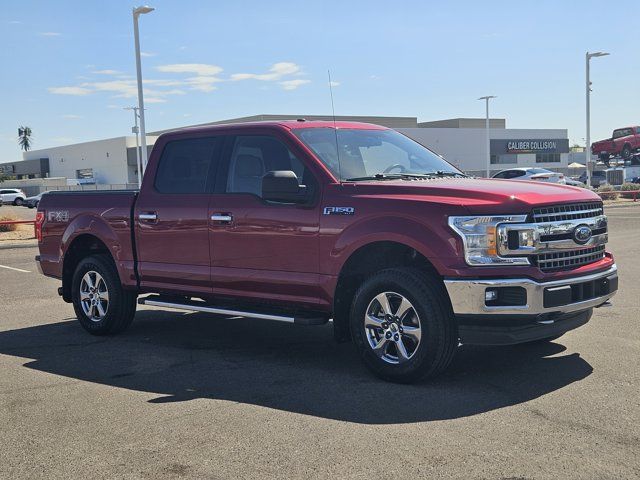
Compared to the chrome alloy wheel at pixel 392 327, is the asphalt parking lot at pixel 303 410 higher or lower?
lower

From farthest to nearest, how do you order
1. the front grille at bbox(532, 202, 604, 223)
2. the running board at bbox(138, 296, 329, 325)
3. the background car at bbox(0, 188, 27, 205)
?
the background car at bbox(0, 188, 27, 205)
the running board at bbox(138, 296, 329, 325)
the front grille at bbox(532, 202, 604, 223)

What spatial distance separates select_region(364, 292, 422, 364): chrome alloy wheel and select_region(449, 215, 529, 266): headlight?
2.04 feet

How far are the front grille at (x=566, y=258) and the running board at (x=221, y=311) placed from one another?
1.88 metres

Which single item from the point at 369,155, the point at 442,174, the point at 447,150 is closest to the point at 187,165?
the point at 369,155

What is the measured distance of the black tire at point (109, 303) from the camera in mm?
8133

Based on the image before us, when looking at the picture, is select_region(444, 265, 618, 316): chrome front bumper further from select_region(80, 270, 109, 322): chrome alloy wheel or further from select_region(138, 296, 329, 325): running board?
select_region(80, 270, 109, 322): chrome alloy wheel

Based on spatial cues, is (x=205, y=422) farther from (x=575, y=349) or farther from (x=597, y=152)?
(x=597, y=152)

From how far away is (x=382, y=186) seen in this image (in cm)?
611

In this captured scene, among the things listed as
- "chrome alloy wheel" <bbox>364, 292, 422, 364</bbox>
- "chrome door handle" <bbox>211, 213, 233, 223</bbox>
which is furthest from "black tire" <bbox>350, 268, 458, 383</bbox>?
"chrome door handle" <bbox>211, 213, 233, 223</bbox>

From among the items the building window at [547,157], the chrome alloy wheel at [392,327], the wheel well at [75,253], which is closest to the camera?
the chrome alloy wheel at [392,327]

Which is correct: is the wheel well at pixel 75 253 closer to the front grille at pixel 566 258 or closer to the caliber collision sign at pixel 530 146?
the front grille at pixel 566 258

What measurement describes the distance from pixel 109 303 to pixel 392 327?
3.62 meters

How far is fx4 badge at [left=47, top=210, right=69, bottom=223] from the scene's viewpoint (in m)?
8.65

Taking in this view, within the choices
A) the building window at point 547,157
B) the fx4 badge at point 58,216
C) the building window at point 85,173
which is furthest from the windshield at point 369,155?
the building window at point 547,157
